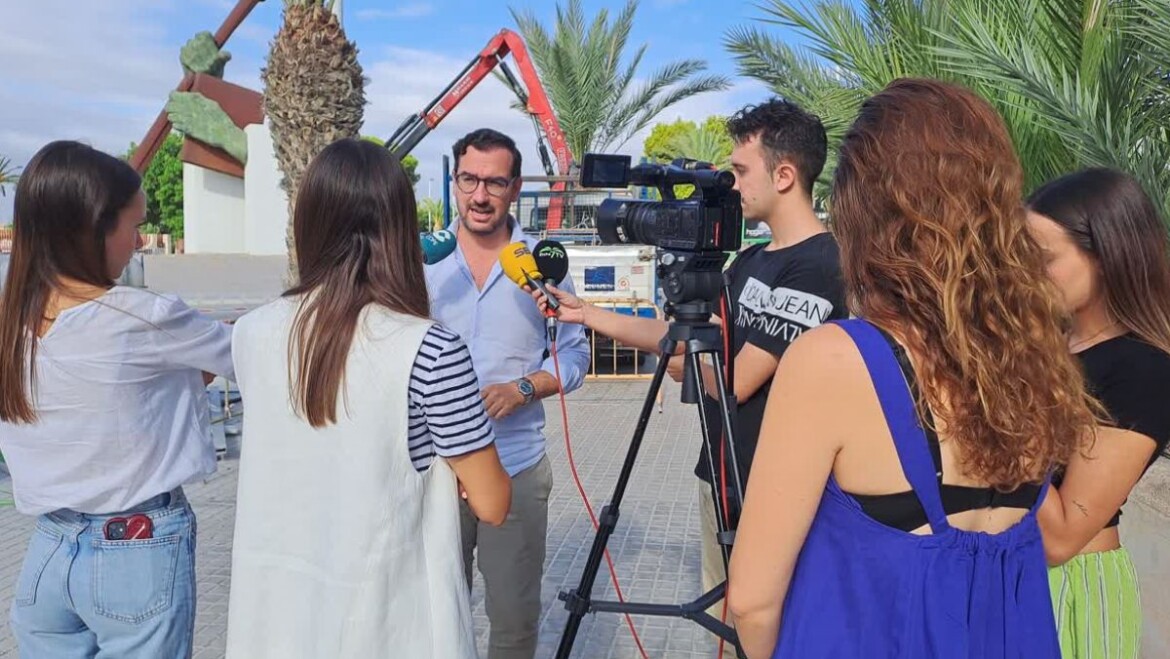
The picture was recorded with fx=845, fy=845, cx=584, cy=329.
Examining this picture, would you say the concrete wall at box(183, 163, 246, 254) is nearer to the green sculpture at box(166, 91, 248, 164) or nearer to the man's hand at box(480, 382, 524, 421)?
the green sculpture at box(166, 91, 248, 164)

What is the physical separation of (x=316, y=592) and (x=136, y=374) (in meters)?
0.68

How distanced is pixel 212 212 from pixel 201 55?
4831 mm

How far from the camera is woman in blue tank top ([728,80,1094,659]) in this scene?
113 centimetres

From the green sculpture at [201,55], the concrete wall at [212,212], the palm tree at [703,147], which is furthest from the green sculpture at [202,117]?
the palm tree at [703,147]

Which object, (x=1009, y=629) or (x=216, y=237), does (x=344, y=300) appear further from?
(x=216, y=237)

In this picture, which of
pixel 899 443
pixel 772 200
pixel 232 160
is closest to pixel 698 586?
pixel 772 200

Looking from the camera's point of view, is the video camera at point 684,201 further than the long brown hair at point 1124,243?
Yes

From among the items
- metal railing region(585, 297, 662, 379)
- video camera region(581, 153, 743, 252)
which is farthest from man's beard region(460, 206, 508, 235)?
metal railing region(585, 297, 662, 379)

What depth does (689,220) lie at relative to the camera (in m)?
1.95

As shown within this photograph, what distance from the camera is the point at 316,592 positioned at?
1.53 metres

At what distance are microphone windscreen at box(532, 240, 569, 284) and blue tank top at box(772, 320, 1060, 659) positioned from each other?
1.31 meters

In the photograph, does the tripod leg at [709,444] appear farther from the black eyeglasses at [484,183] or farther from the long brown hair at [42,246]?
the long brown hair at [42,246]

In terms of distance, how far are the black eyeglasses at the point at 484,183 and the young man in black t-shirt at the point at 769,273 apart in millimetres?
505

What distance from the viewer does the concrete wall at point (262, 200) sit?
24.7 metres
